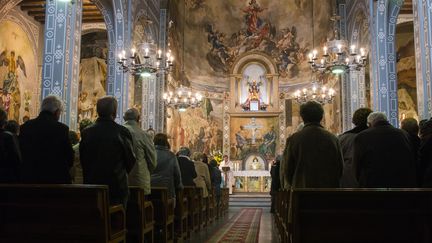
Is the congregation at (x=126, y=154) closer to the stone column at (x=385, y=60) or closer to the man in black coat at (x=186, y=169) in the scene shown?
the man in black coat at (x=186, y=169)

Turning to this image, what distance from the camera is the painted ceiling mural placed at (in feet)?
81.5

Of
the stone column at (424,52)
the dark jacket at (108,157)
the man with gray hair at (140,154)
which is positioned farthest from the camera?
the stone column at (424,52)

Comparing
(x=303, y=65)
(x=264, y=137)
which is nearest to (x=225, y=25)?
(x=303, y=65)

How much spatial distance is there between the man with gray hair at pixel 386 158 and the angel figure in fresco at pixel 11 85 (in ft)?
47.7

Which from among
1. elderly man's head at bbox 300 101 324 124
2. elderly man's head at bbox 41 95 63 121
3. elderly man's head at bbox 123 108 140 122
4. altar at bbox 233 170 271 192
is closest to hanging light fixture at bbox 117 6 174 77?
elderly man's head at bbox 123 108 140 122

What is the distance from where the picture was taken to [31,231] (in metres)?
3.84

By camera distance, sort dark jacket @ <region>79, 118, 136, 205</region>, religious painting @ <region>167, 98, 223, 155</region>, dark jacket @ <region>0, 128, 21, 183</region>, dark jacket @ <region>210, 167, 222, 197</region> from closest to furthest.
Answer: dark jacket @ <region>79, 118, 136, 205</region> < dark jacket @ <region>0, 128, 21, 183</region> < dark jacket @ <region>210, 167, 222, 197</region> < religious painting @ <region>167, 98, 223, 155</region>

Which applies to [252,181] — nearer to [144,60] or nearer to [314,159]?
[144,60]

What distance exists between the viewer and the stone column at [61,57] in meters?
9.51

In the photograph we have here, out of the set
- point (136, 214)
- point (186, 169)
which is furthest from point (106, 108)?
point (186, 169)

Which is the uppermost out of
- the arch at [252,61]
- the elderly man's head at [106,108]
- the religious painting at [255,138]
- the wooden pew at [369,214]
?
the arch at [252,61]

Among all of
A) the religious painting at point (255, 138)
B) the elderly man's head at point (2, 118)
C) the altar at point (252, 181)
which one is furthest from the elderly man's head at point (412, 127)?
the religious painting at point (255, 138)

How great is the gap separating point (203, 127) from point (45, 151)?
2041cm

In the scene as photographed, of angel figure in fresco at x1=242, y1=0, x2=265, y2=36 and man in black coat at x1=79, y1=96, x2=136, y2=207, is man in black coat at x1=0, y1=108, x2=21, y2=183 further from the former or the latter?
angel figure in fresco at x1=242, y1=0, x2=265, y2=36
